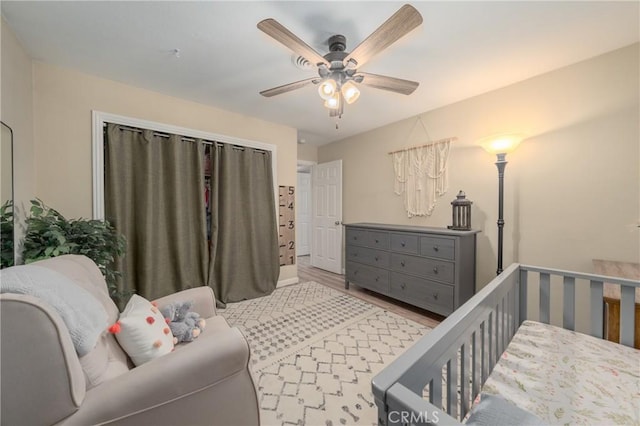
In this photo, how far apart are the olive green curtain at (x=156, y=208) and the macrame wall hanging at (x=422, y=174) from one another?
8.37 feet

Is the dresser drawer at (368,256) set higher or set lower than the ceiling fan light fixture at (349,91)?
lower

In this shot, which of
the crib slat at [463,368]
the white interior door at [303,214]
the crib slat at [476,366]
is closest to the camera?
the crib slat at [463,368]

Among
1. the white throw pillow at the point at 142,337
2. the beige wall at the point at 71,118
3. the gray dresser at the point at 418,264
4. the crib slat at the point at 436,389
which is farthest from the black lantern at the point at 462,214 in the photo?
the beige wall at the point at 71,118

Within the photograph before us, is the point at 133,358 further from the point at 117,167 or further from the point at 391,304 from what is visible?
the point at 391,304

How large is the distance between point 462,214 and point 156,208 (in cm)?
324

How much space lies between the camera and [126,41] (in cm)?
178

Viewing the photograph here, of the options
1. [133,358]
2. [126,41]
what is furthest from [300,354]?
[126,41]

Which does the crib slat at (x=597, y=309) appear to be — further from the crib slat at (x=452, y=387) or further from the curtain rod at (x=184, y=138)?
the curtain rod at (x=184, y=138)

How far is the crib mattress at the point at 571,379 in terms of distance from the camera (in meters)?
0.89

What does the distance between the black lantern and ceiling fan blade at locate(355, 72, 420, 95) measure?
4.50 ft

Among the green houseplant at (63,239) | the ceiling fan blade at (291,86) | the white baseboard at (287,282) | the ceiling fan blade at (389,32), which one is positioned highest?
the ceiling fan blade at (389,32)

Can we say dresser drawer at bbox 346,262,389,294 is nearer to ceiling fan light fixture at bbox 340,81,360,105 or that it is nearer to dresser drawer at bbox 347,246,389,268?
dresser drawer at bbox 347,246,389,268

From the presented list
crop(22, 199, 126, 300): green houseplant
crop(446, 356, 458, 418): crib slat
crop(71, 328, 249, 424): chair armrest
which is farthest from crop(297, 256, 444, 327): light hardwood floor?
crop(22, 199, 126, 300): green houseplant

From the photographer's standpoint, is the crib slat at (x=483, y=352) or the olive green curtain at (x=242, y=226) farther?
the olive green curtain at (x=242, y=226)
